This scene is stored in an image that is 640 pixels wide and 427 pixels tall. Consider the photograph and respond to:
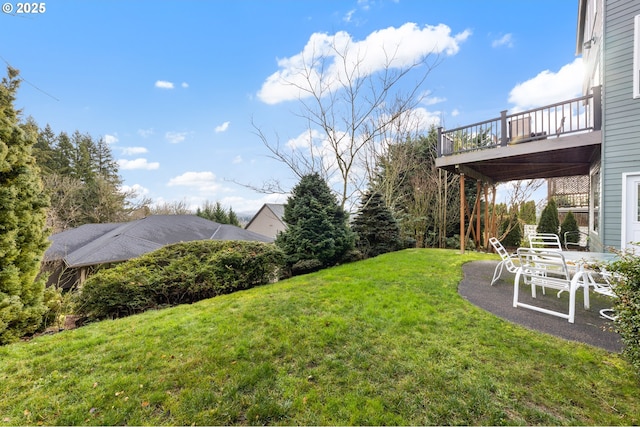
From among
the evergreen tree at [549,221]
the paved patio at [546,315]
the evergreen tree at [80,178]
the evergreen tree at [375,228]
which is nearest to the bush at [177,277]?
the evergreen tree at [375,228]

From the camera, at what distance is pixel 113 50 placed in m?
6.29

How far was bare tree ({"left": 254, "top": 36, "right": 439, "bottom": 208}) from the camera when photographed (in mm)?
8203

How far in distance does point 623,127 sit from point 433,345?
628 centimetres

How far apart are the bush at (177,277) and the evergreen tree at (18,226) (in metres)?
0.77

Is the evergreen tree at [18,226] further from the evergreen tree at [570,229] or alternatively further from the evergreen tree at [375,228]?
the evergreen tree at [570,229]

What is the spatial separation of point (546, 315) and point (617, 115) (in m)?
4.85

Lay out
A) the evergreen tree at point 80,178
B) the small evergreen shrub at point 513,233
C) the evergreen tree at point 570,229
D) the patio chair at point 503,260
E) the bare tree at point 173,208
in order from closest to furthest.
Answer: the patio chair at point 503,260 → the evergreen tree at point 570,229 → the small evergreen shrub at point 513,233 → the evergreen tree at point 80,178 → the bare tree at point 173,208

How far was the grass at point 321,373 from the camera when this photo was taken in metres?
1.82

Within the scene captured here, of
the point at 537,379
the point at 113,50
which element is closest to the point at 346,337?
the point at 537,379

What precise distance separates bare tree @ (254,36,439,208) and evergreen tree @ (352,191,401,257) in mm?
903

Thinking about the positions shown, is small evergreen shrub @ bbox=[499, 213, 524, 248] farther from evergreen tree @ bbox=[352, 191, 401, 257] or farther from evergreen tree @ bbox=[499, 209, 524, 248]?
evergreen tree @ bbox=[352, 191, 401, 257]

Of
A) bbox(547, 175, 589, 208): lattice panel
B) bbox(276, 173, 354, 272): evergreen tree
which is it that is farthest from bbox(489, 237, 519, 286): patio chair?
bbox(547, 175, 589, 208): lattice panel

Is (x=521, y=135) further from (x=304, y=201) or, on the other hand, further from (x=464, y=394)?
(x=464, y=394)

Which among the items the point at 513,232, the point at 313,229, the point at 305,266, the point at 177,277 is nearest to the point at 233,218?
the point at 313,229
